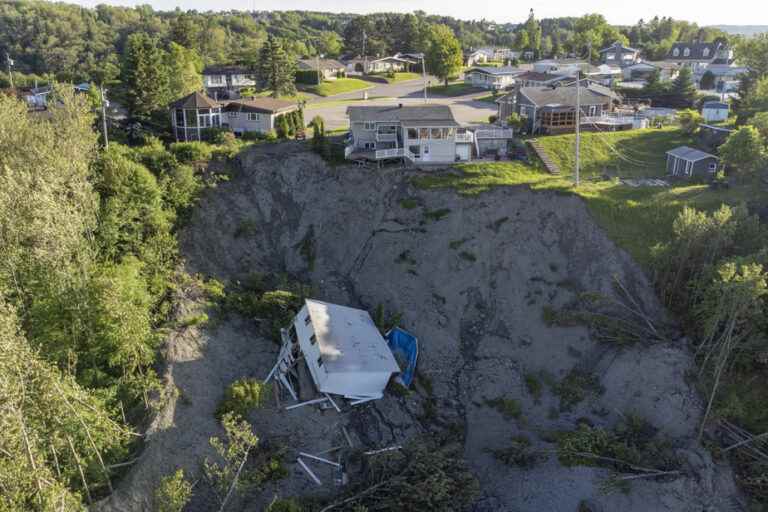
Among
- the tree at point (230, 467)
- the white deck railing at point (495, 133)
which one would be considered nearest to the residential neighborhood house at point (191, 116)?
the white deck railing at point (495, 133)

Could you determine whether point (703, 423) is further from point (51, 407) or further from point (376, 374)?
point (51, 407)

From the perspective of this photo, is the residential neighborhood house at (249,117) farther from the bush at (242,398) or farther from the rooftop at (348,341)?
the bush at (242,398)

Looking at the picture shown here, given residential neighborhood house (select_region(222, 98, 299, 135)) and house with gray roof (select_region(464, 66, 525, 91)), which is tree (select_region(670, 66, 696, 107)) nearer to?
house with gray roof (select_region(464, 66, 525, 91))

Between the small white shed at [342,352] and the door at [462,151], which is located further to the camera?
the door at [462,151]

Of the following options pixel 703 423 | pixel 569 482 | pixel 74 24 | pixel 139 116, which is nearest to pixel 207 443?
pixel 569 482

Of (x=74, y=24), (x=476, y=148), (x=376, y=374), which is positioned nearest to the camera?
(x=376, y=374)

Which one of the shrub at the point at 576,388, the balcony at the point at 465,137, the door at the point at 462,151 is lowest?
the shrub at the point at 576,388

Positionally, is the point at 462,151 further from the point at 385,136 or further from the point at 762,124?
the point at 762,124

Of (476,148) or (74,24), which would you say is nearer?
(476,148)
